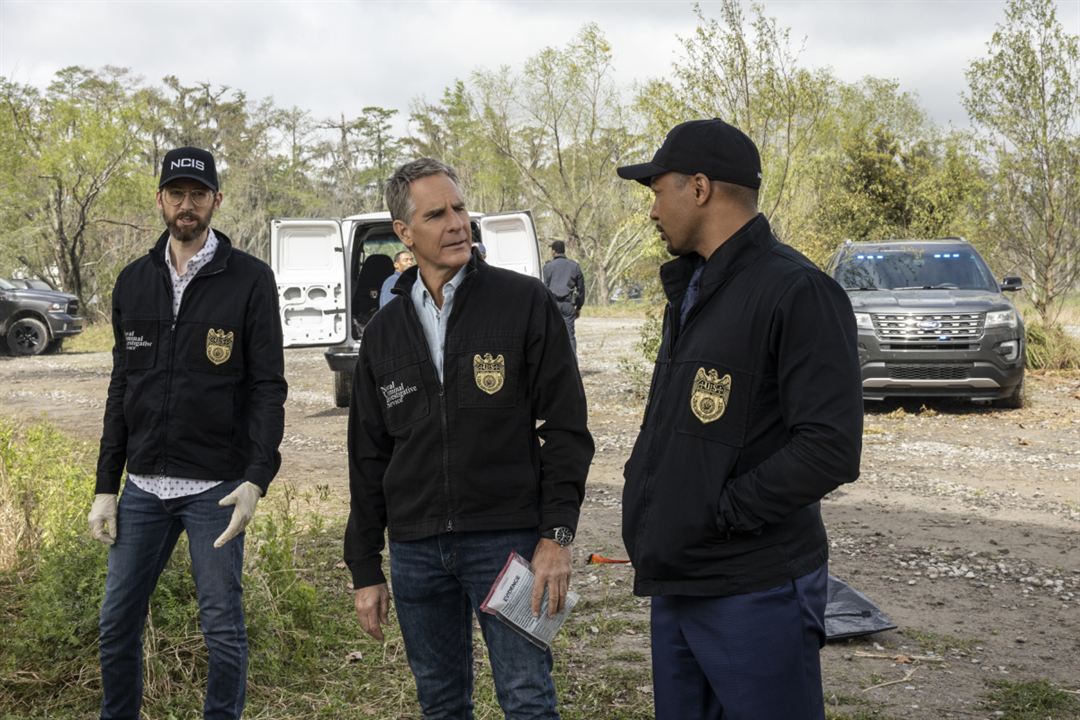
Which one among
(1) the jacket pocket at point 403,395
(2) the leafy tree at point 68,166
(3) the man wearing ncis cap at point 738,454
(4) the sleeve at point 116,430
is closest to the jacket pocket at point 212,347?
(4) the sleeve at point 116,430

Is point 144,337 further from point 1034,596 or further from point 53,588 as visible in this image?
point 1034,596

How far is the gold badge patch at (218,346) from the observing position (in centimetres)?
342

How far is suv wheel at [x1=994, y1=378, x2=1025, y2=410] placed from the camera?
11875 millimetres

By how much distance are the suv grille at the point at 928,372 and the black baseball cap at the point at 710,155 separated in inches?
373

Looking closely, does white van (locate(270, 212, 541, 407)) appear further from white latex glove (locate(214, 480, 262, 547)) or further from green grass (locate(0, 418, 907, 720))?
white latex glove (locate(214, 480, 262, 547))

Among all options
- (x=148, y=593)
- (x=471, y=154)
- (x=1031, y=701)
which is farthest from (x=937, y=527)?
(x=471, y=154)

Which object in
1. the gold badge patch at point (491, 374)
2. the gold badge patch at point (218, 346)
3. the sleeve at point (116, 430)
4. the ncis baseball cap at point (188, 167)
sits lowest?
the sleeve at point (116, 430)

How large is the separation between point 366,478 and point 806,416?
1.23 metres

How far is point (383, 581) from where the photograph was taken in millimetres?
2916

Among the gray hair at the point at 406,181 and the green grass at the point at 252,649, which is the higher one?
the gray hair at the point at 406,181

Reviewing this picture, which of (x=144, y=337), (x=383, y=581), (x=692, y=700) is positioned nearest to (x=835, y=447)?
(x=692, y=700)

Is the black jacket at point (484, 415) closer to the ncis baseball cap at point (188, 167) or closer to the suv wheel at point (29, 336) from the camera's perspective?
the ncis baseball cap at point (188, 167)

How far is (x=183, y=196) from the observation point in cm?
348

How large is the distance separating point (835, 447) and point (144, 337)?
2270mm
